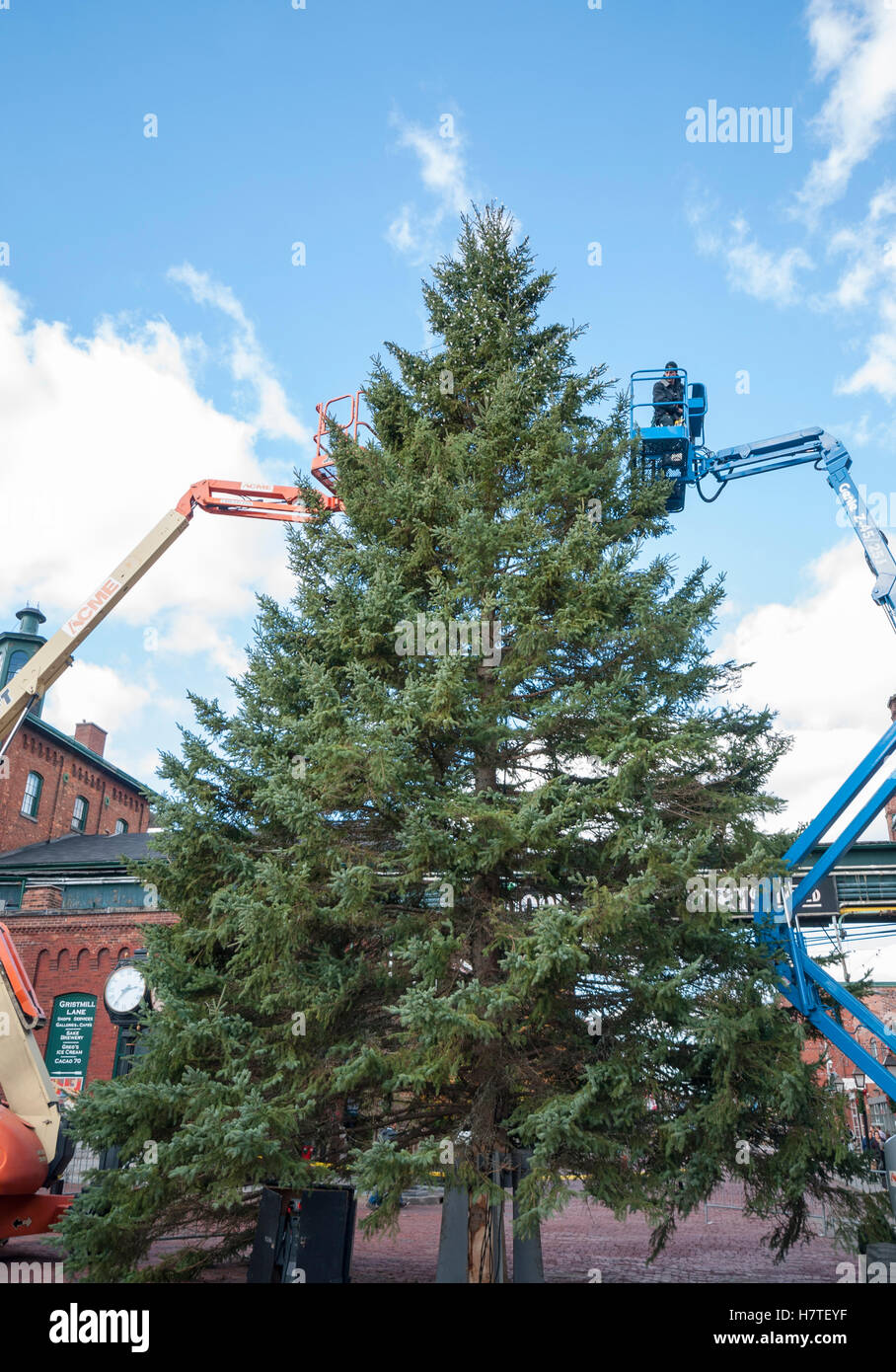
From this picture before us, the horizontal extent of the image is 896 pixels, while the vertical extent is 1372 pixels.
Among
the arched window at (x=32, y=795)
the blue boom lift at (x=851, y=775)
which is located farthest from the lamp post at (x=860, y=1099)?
the arched window at (x=32, y=795)

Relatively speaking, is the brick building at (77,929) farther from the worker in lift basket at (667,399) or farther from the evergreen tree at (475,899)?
the worker in lift basket at (667,399)

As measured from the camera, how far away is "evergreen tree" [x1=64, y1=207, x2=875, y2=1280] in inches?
294

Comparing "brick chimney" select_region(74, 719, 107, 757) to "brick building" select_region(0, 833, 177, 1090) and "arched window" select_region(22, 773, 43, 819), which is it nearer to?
"arched window" select_region(22, 773, 43, 819)

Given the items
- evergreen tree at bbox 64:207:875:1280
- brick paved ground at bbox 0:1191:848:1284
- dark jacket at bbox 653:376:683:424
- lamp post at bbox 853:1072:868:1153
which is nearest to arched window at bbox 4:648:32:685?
brick paved ground at bbox 0:1191:848:1284

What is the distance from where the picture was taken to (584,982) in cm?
821

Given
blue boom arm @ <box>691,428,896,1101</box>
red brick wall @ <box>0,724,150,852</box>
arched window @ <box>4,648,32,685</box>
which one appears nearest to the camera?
blue boom arm @ <box>691,428,896,1101</box>

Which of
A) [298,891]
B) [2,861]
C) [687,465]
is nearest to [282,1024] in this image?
[298,891]

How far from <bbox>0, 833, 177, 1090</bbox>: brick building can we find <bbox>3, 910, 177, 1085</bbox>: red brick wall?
27 mm

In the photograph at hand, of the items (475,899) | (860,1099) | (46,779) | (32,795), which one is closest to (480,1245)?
(475,899)

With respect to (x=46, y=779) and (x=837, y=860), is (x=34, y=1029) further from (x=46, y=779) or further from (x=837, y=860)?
(x=46, y=779)

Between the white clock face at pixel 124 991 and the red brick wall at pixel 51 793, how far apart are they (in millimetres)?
17129

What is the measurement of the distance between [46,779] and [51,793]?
599mm

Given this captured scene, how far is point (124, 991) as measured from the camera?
14797 mm
